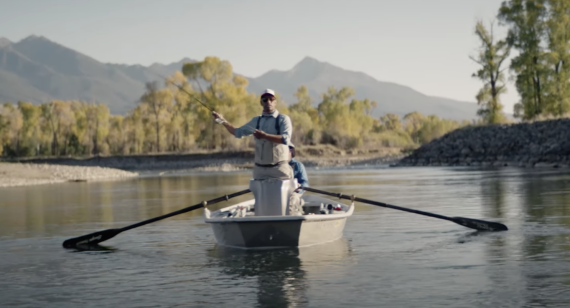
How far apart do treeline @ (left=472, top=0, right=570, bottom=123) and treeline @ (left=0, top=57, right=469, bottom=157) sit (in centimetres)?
4306

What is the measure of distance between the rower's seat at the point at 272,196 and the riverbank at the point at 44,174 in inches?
1903

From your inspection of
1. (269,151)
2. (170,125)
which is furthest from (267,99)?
(170,125)

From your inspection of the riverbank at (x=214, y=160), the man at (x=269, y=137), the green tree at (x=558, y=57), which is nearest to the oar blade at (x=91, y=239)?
the man at (x=269, y=137)

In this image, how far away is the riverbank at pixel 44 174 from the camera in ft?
216

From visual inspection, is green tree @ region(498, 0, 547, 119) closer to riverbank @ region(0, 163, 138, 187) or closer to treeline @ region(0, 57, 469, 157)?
riverbank @ region(0, 163, 138, 187)

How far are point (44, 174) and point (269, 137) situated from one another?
60.6 metres

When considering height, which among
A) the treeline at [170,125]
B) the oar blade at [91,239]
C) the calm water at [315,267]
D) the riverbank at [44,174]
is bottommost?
the calm water at [315,267]

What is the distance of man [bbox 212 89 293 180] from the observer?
51.6 feet

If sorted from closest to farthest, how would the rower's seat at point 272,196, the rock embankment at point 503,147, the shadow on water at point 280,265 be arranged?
the shadow on water at point 280,265 < the rower's seat at point 272,196 < the rock embankment at point 503,147

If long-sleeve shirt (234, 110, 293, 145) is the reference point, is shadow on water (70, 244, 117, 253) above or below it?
below

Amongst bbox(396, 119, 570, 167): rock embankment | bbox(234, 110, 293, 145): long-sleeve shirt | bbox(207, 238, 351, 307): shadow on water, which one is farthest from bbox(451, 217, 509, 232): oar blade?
bbox(396, 119, 570, 167): rock embankment

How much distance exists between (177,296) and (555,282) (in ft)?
17.9

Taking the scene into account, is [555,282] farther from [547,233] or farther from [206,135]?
[206,135]

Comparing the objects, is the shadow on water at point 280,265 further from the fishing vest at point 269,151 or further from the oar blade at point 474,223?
the oar blade at point 474,223
